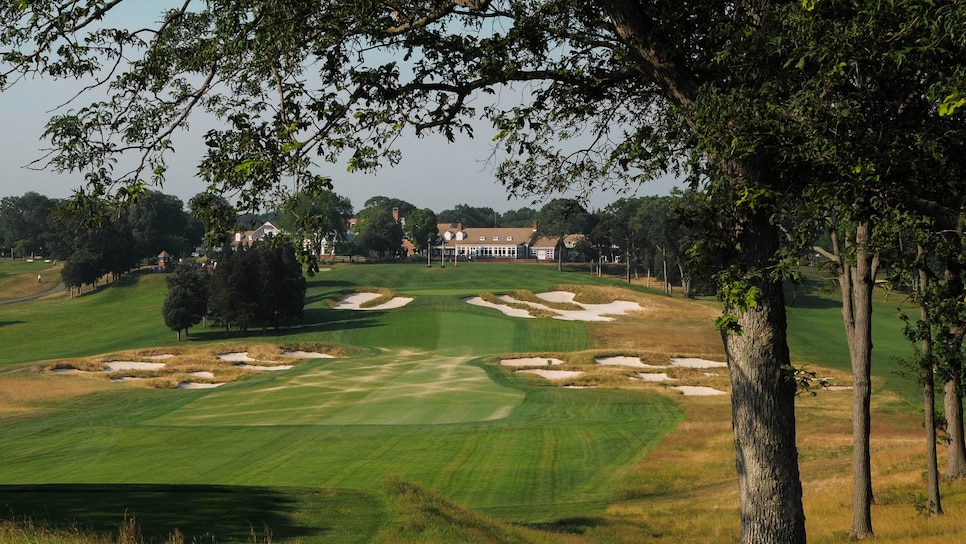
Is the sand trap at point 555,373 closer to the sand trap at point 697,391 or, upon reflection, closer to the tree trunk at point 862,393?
the sand trap at point 697,391

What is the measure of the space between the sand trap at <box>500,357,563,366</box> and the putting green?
9.37 ft

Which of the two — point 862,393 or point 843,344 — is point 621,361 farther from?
point 862,393

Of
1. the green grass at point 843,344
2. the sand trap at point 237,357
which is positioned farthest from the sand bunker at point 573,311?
the sand trap at point 237,357

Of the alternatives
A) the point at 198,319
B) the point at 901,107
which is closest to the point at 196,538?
the point at 901,107

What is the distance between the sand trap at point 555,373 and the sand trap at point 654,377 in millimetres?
3752

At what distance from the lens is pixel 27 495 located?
1645cm

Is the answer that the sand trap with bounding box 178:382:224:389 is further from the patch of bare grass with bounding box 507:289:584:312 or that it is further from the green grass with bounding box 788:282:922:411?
the patch of bare grass with bounding box 507:289:584:312

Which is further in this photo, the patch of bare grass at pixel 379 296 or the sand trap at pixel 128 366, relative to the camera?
the patch of bare grass at pixel 379 296

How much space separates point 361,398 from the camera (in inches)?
1724

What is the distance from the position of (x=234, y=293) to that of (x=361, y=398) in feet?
101

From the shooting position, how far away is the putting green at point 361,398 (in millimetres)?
38531

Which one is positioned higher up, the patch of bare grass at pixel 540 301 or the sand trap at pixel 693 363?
the patch of bare grass at pixel 540 301

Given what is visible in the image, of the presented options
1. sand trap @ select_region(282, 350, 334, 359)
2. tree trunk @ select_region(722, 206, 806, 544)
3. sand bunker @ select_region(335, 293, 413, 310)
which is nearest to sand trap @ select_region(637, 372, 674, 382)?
sand trap @ select_region(282, 350, 334, 359)

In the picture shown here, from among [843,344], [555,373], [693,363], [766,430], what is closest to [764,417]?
Result: [766,430]
